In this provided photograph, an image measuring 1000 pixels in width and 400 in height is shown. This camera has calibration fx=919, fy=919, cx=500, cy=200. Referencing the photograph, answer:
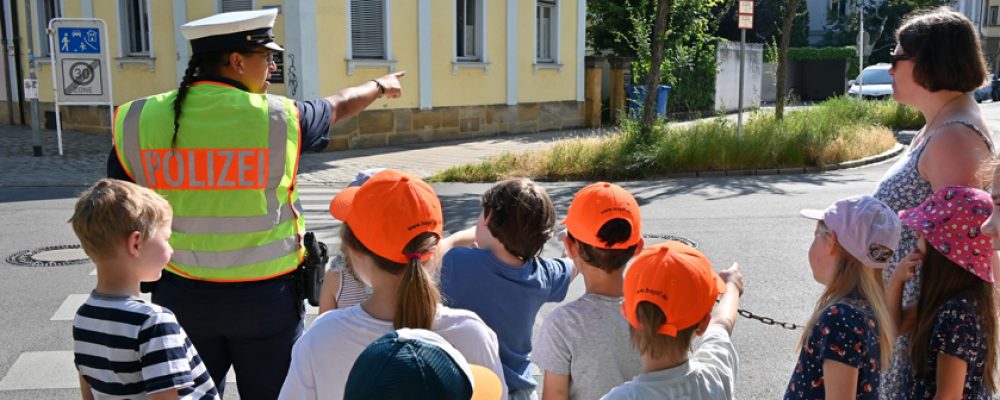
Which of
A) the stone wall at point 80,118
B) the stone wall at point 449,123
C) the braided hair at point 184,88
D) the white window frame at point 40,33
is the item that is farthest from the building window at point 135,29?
the braided hair at point 184,88

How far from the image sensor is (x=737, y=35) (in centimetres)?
4441

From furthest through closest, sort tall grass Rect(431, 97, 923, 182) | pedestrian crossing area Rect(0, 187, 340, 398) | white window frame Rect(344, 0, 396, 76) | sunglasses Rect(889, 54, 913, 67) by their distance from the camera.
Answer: white window frame Rect(344, 0, 396, 76) → tall grass Rect(431, 97, 923, 182) → pedestrian crossing area Rect(0, 187, 340, 398) → sunglasses Rect(889, 54, 913, 67)

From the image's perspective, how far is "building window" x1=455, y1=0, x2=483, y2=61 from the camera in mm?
20188

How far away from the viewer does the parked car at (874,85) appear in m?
29.2

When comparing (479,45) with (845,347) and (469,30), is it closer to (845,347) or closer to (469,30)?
(469,30)

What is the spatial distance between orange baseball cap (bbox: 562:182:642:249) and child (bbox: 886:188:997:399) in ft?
3.01

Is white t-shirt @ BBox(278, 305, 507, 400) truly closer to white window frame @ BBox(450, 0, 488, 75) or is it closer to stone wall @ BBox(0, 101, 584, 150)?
stone wall @ BBox(0, 101, 584, 150)

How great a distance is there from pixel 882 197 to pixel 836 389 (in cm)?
97

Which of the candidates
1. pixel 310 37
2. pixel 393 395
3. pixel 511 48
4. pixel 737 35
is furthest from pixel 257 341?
pixel 737 35

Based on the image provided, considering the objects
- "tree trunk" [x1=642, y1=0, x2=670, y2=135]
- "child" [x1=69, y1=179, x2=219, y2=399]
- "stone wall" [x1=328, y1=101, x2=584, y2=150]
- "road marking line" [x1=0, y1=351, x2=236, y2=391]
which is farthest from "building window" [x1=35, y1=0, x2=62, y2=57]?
"child" [x1=69, y1=179, x2=219, y2=399]

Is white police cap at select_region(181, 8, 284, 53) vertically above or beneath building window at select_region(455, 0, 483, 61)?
beneath

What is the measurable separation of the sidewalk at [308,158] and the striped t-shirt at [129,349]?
35.5 ft

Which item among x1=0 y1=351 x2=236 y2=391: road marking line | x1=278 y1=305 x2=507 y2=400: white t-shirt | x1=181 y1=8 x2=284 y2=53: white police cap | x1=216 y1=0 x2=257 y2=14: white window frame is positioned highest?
x1=216 y1=0 x2=257 y2=14: white window frame

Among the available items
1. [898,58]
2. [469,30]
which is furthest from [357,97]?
[469,30]
